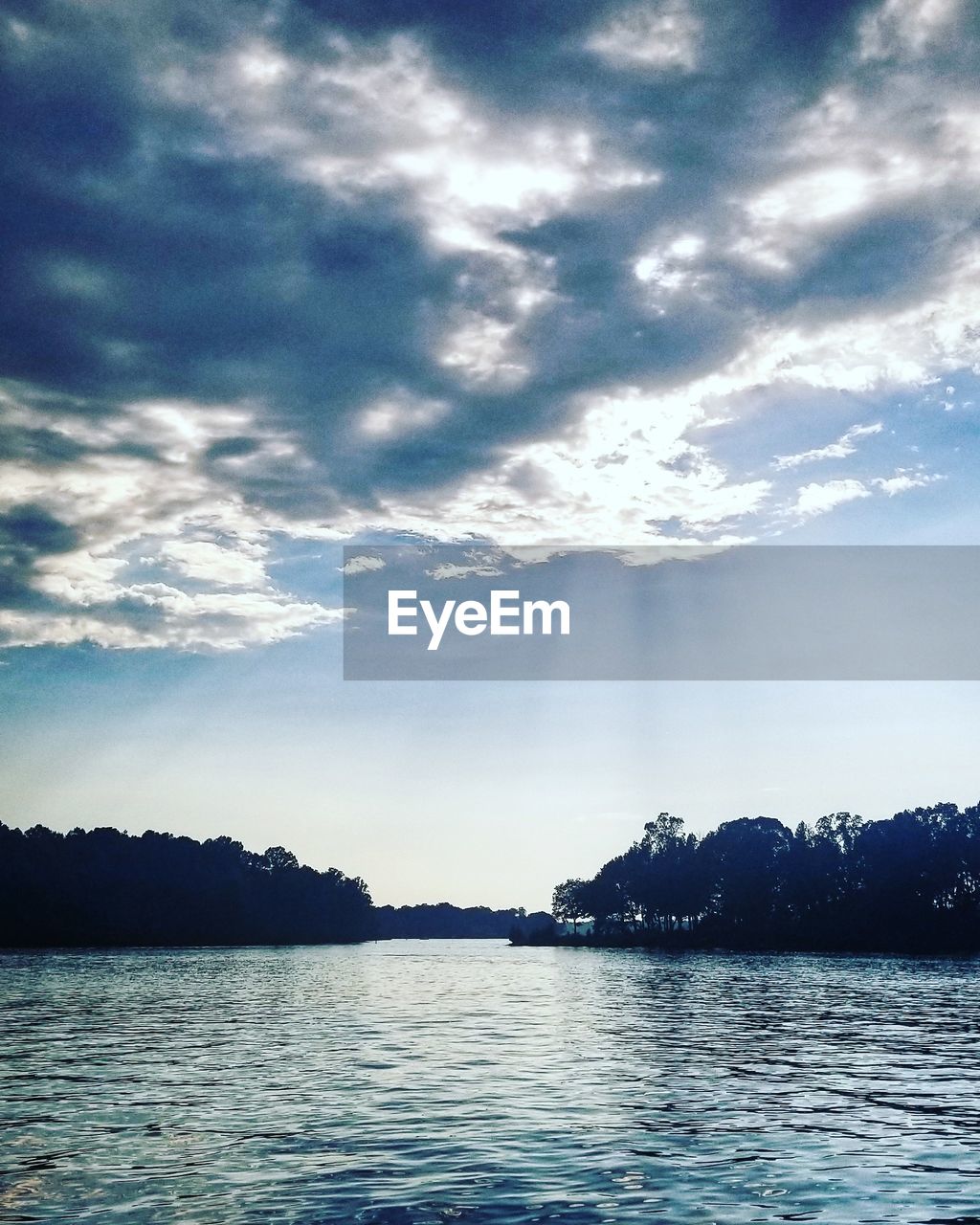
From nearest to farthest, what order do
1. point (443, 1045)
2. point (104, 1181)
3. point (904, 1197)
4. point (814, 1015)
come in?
1. point (904, 1197)
2. point (104, 1181)
3. point (443, 1045)
4. point (814, 1015)

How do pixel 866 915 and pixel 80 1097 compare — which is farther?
pixel 866 915

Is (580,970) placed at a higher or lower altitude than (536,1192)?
lower

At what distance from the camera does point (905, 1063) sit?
4025 cm

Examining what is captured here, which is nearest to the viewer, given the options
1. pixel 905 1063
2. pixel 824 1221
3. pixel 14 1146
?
pixel 824 1221

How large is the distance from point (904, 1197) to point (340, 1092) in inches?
768

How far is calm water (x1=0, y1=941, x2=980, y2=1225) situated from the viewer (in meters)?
20.5

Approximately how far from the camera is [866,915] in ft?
630

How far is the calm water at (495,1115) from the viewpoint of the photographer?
67.3 ft

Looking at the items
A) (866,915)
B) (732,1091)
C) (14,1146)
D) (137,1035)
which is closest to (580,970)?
(866,915)

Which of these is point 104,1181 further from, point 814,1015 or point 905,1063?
point 814,1015

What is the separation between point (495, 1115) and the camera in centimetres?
2997

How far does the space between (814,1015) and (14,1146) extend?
49323 mm

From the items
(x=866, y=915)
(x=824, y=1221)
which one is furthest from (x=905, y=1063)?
(x=866, y=915)

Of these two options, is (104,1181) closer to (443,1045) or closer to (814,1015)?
(443,1045)
